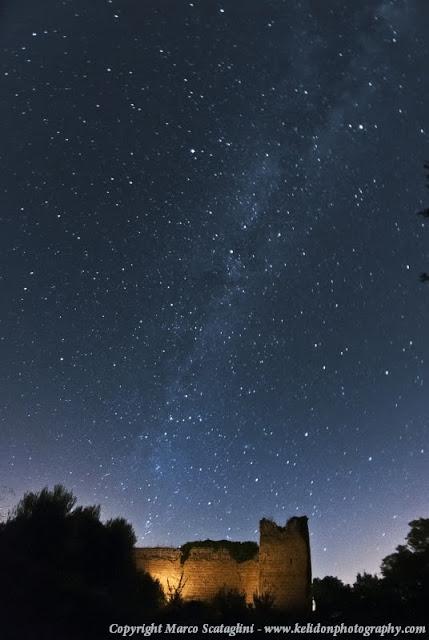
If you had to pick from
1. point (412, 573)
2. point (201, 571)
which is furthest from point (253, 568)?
point (412, 573)

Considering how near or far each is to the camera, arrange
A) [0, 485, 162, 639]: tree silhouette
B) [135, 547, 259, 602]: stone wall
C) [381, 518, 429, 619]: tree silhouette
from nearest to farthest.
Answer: [0, 485, 162, 639]: tree silhouette < [381, 518, 429, 619]: tree silhouette < [135, 547, 259, 602]: stone wall

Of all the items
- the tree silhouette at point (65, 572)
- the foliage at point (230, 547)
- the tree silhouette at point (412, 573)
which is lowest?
the tree silhouette at point (412, 573)

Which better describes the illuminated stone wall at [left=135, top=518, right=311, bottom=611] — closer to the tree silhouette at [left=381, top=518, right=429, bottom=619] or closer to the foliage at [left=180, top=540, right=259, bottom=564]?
the foliage at [left=180, top=540, right=259, bottom=564]

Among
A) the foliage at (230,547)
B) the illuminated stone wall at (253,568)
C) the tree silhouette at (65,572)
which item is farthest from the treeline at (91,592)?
the foliage at (230,547)

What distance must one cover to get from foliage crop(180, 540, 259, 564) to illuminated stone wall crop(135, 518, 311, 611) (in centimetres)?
13

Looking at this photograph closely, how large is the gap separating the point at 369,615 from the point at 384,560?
65.1 feet

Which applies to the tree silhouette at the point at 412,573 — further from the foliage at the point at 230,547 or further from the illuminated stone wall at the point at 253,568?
the foliage at the point at 230,547

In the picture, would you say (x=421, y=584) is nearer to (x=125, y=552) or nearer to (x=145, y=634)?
(x=125, y=552)

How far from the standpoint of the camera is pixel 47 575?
49.9 ft

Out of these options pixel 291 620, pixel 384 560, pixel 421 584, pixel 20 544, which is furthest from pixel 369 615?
pixel 384 560

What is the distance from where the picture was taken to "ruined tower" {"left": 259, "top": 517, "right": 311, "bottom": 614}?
22453mm

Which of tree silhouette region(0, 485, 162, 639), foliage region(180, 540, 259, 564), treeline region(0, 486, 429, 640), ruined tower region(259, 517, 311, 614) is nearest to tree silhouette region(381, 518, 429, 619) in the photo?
treeline region(0, 486, 429, 640)

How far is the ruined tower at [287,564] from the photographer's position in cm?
2245

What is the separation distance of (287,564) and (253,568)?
2.03 meters
